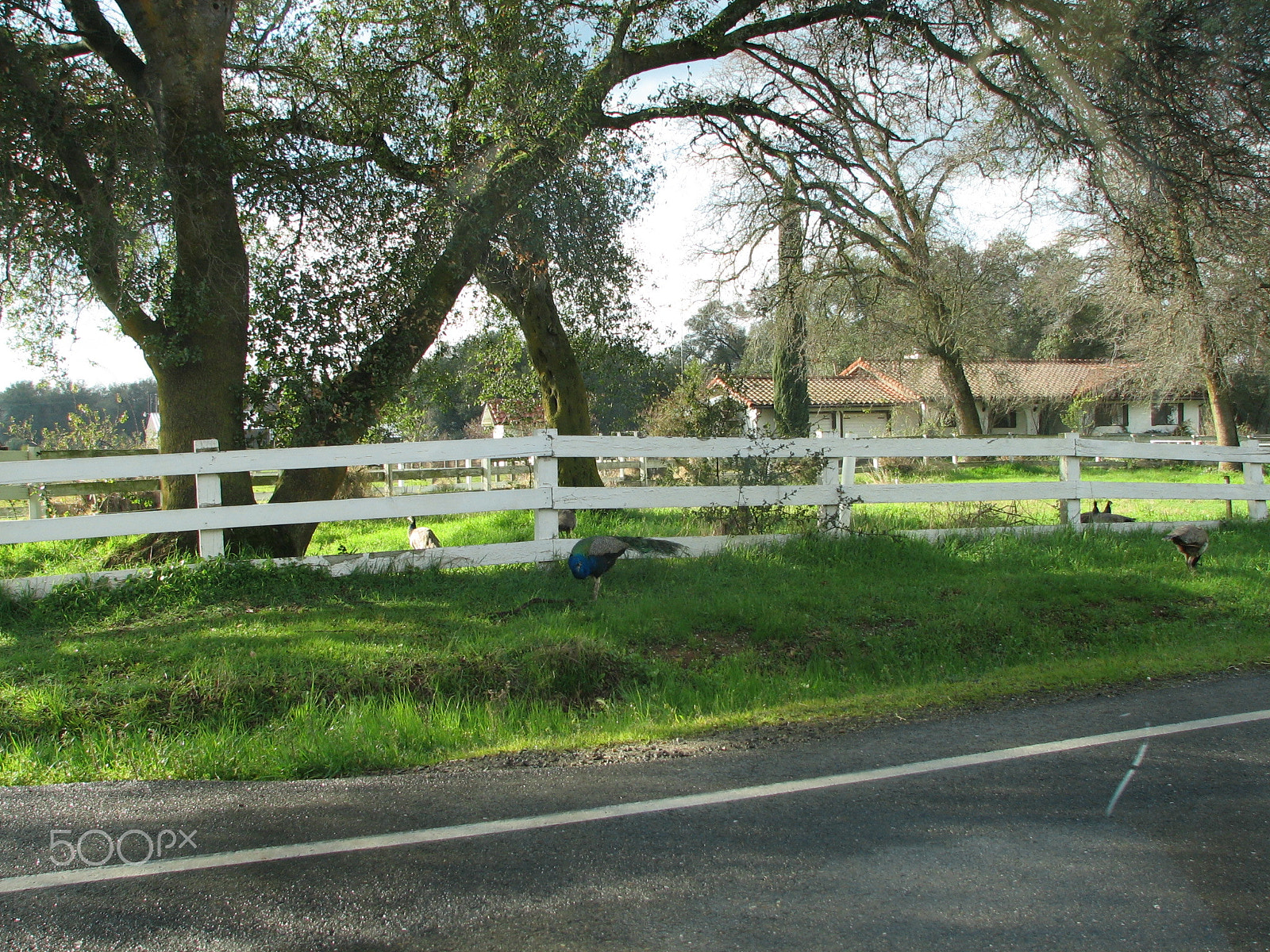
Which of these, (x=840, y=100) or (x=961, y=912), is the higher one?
(x=840, y=100)

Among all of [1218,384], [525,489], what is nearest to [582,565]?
[525,489]

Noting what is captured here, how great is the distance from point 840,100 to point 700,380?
6.91 metres

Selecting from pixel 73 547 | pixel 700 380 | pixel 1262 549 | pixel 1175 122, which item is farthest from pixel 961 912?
pixel 700 380

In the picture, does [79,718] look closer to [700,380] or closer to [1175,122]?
[1175,122]

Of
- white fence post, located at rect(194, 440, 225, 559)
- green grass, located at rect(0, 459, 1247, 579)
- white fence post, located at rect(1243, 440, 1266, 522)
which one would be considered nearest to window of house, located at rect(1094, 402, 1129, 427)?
green grass, located at rect(0, 459, 1247, 579)

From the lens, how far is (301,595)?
7.41 m

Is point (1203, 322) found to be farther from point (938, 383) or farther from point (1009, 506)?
point (938, 383)

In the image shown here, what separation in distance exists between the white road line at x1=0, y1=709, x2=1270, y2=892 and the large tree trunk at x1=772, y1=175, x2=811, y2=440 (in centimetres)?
553

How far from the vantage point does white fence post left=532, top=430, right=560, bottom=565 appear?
8363 mm

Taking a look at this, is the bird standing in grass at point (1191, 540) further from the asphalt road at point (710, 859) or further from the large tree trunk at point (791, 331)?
the asphalt road at point (710, 859)

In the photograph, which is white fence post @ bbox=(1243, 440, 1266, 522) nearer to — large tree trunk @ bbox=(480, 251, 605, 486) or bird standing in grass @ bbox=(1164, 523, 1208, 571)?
bird standing in grass @ bbox=(1164, 523, 1208, 571)

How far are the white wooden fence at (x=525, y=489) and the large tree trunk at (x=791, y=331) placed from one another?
36.6 inches

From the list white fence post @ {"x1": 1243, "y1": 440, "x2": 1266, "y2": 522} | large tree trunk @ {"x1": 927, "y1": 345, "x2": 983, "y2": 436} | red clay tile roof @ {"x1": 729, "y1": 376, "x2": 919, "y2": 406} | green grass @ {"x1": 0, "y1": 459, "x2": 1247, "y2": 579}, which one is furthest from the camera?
red clay tile roof @ {"x1": 729, "y1": 376, "x2": 919, "y2": 406}

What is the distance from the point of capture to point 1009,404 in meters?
43.0
